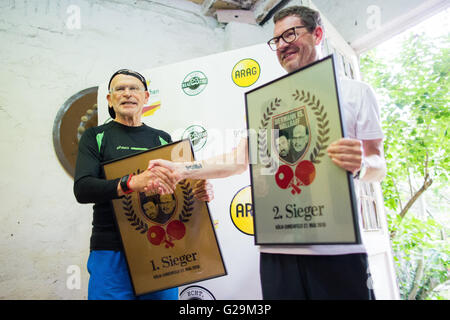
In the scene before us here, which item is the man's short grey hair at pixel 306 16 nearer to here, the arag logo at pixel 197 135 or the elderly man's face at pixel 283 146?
the elderly man's face at pixel 283 146

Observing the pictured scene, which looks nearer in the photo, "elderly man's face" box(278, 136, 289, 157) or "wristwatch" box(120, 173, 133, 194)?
"elderly man's face" box(278, 136, 289, 157)

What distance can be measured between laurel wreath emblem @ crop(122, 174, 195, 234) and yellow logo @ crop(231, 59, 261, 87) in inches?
37.9

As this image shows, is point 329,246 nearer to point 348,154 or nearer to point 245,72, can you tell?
point 348,154

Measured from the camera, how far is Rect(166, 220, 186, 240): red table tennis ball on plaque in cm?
118

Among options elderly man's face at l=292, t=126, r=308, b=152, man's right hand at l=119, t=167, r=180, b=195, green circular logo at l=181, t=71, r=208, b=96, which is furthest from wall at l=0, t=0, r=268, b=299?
elderly man's face at l=292, t=126, r=308, b=152

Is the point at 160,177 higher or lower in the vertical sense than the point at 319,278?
higher

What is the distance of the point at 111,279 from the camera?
1.17 metres

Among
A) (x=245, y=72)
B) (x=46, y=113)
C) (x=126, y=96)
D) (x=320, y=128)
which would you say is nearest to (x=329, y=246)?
(x=320, y=128)

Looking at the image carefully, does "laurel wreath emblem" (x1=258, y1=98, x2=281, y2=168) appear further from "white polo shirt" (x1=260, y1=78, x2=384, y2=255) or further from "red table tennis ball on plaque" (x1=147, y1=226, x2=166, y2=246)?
"red table tennis ball on plaque" (x1=147, y1=226, x2=166, y2=246)

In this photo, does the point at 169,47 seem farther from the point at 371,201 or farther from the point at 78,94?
the point at 371,201

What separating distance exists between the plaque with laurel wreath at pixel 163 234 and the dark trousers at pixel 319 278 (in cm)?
34

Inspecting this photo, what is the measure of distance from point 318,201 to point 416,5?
2000mm

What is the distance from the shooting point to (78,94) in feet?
8.64

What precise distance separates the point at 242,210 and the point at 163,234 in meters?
0.70
